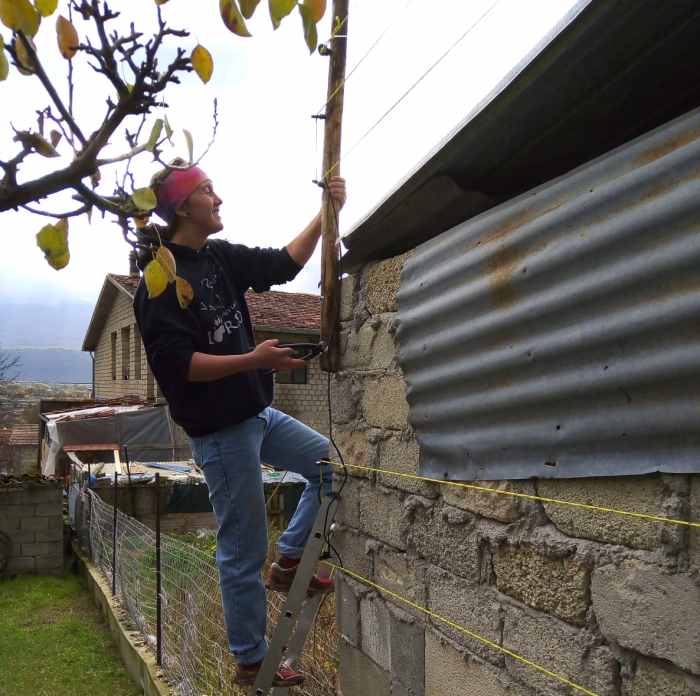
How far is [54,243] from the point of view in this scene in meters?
1.45

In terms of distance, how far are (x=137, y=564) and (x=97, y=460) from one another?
9.88 meters

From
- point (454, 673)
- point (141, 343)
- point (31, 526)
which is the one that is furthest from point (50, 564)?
point (141, 343)

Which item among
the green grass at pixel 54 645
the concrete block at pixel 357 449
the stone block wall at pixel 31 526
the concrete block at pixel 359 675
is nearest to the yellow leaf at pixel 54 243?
the concrete block at pixel 357 449

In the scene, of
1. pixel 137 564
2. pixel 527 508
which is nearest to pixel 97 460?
pixel 137 564

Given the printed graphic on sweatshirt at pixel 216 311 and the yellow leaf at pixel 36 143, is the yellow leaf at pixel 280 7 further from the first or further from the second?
the printed graphic on sweatshirt at pixel 216 311

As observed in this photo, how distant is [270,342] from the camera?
2480mm

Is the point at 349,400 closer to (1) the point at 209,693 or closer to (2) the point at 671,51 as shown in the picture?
(2) the point at 671,51

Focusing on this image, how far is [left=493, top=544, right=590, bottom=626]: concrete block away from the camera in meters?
1.66

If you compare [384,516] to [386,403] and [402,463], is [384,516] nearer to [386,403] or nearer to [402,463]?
[402,463]

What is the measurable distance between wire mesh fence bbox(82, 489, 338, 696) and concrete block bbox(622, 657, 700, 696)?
91.0 inches

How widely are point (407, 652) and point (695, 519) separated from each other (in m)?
1.34

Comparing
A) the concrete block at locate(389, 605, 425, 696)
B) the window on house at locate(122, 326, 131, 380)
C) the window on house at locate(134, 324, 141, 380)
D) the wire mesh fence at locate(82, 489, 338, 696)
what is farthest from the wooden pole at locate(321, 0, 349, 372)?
the window on house at locate(122, 326, 131, 380)

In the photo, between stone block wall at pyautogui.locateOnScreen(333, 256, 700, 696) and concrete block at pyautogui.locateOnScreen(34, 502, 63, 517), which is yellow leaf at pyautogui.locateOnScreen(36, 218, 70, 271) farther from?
concrete block at pyautogui.locateOnScreen(34, 502, 63, 517)

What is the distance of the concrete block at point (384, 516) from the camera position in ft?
8.20
